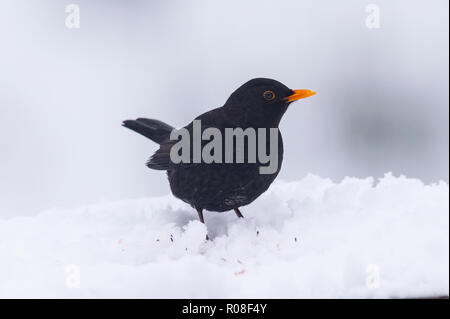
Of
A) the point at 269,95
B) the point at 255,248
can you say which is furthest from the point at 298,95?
the point at 255,248

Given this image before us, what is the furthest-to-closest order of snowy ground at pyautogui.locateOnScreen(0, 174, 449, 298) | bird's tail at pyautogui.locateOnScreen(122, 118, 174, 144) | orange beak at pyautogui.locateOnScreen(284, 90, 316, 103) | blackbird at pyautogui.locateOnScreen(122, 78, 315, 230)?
bird's tail at pyautogui.locateOnScreen(122, 118, 174, 144) < orange beak at pyautogui.locateOnScreen(284, 90, 316, 103) < blackbird at pyautogui.locateOnScreen(122, 78, 315, 230) < snowy ground at pyautogui.locateOnScreen(0, 174, 449, 298)

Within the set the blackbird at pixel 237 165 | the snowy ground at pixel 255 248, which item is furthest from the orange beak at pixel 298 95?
the snowy ground at pixel 255 248

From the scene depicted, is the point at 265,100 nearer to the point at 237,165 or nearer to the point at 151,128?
the point at 237,165

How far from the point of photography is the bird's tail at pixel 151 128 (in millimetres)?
3527

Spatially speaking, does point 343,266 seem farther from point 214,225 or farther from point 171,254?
point 214,225

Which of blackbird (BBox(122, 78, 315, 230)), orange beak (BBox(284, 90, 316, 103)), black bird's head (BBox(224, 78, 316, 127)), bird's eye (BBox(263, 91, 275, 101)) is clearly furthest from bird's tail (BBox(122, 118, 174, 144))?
orange beak (BBox(284, 90, 316, 103))

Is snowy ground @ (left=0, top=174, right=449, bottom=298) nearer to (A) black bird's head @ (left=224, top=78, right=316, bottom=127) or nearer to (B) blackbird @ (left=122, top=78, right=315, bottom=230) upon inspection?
(B) blackbird @ (left=122, top=78, right=315, bottom=230)

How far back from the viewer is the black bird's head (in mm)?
2896

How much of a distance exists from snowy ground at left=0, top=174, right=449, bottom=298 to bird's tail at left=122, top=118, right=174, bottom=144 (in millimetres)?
542

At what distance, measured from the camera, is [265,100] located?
9.52ft

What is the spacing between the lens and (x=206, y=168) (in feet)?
9.24

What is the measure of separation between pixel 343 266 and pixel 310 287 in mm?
197
